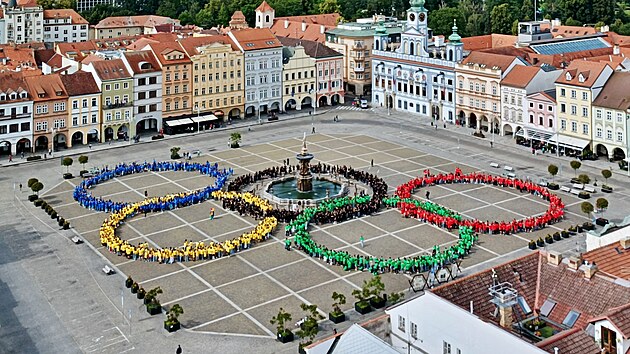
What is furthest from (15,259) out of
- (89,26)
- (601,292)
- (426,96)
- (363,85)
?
(89,26)

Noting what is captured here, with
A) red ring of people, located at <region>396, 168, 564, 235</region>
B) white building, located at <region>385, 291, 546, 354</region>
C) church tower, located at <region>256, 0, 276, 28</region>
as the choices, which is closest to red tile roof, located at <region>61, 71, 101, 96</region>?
red ring of people, located at <region>396, 168, 564, 235</region>

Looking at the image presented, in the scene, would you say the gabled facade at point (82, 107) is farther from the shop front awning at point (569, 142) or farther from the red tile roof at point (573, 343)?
the red tile roof at point (573, 343)

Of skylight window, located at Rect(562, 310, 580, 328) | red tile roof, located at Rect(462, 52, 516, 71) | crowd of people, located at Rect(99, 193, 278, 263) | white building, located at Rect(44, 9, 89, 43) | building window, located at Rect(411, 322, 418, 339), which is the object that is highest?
white building, located at Rect(44, 9, 89, 43)

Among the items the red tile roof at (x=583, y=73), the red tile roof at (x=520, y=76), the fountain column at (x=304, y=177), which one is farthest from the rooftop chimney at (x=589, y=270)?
the red tile roof at (x=520, y=76)

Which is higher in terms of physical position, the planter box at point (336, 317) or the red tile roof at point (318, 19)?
the red tile roof at point (318, 19)

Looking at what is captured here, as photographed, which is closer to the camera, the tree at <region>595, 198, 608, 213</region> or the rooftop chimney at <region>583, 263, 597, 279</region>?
the rooftop chimney at <region>583, 263, 597, 279</region>

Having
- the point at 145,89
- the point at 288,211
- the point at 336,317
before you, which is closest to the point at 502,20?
the point at 145,89

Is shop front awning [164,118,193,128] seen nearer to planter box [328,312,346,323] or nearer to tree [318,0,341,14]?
planter box [328,312,346,323]
